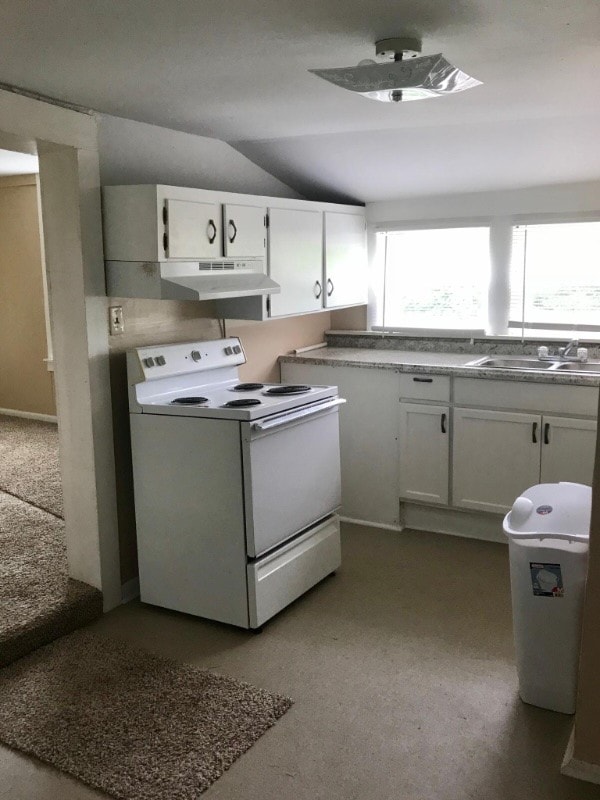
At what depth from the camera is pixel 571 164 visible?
3818 mm

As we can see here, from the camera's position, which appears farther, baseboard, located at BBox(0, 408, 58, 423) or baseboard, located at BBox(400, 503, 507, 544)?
baseboard, located at BBox(0, 408, 58, 423)

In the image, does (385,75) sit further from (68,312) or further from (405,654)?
(405,654)

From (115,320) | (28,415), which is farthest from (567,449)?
(28,415)

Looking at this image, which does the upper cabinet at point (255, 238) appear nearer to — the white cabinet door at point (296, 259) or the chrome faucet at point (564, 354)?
the white cabinet door at point (296, 259)

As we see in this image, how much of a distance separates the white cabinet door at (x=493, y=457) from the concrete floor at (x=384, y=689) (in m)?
0.32

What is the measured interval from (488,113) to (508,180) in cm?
99

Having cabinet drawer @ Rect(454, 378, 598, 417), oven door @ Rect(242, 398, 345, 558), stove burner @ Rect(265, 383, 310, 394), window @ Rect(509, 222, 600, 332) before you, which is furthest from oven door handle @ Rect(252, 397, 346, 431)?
window @ Rect(509, 222, 600, 332)

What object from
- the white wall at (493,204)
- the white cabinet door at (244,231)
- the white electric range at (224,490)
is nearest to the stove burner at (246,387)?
the white electric range at (224,490)

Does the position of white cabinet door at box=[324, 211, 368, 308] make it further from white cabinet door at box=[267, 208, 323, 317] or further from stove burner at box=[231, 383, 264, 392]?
stove burner at box=[231, 383, 264, 392]

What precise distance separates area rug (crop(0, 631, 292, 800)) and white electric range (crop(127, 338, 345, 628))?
0.39 meters

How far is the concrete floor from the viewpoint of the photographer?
86.9 inches

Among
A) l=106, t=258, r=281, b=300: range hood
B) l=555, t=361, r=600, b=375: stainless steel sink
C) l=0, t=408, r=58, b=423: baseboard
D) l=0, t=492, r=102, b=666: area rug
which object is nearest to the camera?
l=0, t=492, r=102, b=666: area rug

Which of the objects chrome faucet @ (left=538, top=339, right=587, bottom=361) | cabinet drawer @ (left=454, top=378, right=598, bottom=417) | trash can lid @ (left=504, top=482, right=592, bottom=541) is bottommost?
trash can lid @ (left=504, top=482, right=592, bottom=541)

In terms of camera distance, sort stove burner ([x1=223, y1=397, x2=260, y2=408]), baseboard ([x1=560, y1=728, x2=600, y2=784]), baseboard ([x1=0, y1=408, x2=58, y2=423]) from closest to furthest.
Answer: baseboard ([x1=560, y1=728, x2=600, y2=784])
stove burner ([x1=223, y1=397, x2=260, y2=408])
baseboard ([x1=0, y1=408, x2=58, y2=423])
